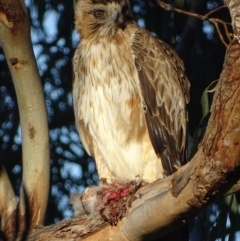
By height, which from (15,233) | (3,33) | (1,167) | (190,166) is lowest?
(15,233)

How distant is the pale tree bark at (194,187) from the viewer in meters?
2.98

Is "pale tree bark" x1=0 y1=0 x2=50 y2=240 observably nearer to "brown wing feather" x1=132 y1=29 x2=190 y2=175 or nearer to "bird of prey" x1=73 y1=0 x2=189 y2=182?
"bird of prey" x1=73 y1=0 x2=189 y2=182

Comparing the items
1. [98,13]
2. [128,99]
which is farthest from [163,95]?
[98,13]

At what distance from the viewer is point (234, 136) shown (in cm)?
308

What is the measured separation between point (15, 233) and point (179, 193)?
142 centimetres

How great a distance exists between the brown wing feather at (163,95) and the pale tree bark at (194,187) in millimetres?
981

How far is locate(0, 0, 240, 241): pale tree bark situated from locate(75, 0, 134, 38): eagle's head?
1472mm

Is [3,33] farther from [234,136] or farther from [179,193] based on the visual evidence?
[234,136]

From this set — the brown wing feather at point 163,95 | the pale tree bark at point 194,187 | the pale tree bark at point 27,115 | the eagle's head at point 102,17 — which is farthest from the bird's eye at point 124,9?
the pale tree bark at point 194,187

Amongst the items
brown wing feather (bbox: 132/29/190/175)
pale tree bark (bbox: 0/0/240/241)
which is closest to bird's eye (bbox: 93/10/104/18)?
brown wing feather (bbox: 132/29/190/175)

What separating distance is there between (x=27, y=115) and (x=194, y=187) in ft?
4.95

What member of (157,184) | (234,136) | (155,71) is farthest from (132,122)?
(234,136)

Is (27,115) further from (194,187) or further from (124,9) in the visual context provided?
(194,187)

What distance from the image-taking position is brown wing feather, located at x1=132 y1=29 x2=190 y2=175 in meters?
5.09
